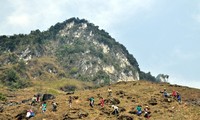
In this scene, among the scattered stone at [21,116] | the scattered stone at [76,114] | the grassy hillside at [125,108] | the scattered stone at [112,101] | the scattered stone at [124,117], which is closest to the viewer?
the scattered stone at [124,117]

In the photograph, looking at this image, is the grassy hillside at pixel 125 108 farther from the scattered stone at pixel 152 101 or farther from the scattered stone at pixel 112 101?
the scattered stone at pixel 152 101

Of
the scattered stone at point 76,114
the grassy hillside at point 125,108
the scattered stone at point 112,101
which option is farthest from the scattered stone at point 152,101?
the scattered stone at point 76,114

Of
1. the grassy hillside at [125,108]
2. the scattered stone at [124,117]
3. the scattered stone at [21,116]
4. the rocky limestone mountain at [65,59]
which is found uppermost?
the rocky limestone mountain at [65,59]

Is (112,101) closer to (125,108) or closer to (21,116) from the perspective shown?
(125,108)

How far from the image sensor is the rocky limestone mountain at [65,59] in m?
149

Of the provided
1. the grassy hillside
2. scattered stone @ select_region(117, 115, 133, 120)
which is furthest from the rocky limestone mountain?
scattered stone @ select_region(117, 115, 133, 120)

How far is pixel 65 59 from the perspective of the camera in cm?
17175

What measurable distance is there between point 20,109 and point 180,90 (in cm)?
2859

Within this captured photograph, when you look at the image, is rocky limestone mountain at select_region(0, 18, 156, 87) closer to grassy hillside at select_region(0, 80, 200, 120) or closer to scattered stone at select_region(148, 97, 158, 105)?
grassy hillside at select_region(0, 80, 200, 120)

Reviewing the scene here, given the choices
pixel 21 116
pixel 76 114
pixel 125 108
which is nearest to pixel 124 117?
pixel 125 108

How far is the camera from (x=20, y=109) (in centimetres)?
4419

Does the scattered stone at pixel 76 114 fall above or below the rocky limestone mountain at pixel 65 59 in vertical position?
below

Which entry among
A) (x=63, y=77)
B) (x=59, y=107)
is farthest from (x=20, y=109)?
(x=63, y=77)

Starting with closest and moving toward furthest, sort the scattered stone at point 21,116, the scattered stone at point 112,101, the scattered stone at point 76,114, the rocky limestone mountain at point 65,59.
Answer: the scattered stone at point 76,114 → the scattered stone at point 21,116 → the scattered stone at point 112,101 → the rocky limestone mountain at point 65,59
